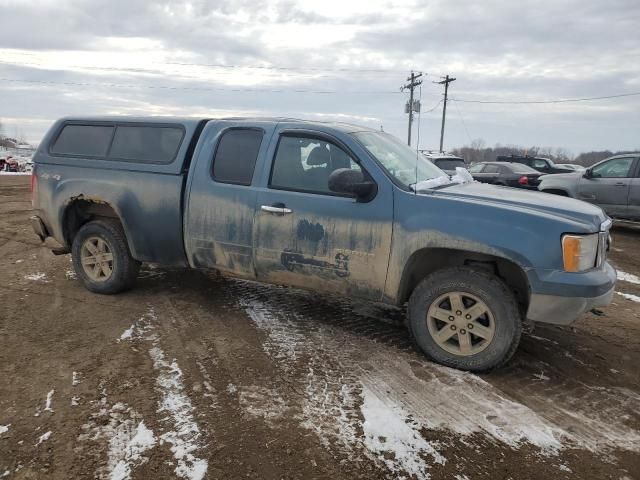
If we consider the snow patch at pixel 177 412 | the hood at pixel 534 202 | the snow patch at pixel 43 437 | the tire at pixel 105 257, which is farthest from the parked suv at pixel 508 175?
the snow patch at pixel 43 437

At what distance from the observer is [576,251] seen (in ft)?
11.3

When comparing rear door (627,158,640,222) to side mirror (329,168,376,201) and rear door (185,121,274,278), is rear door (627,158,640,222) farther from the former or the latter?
rear door (185,121,274,278)

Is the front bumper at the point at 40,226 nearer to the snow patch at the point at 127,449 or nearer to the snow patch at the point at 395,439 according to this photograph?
the snow patch at the point at 127,449

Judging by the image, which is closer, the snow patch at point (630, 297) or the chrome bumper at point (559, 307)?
the chrome bumper at point (559, 307)

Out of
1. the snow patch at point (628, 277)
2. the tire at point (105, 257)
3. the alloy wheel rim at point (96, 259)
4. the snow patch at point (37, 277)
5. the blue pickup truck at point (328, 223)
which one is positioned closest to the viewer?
the blue pickup truck at point (328, 223)

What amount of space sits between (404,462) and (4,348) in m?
3.33

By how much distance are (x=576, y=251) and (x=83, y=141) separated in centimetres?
498

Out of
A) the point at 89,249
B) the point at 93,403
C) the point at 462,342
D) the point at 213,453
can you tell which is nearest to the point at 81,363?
the point at 93,403

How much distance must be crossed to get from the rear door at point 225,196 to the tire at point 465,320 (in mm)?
1617

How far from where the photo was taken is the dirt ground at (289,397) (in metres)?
2.69

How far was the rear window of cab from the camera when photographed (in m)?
5.01

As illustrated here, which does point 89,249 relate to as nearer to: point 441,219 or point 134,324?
point 134,324

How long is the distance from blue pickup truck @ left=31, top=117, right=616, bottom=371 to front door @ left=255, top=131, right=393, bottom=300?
0.01 metres

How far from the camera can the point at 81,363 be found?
379 centimetres
